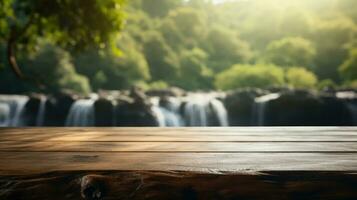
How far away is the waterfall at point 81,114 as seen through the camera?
17297mm

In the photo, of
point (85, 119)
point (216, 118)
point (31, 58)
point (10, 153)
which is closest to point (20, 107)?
point (85, 119)

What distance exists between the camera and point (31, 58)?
31375 mm

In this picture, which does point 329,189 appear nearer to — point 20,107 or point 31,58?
point 20,107

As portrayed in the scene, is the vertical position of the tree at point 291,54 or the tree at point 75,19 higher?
the tree at point 291,54

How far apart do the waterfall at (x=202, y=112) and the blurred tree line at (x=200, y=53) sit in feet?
18.2

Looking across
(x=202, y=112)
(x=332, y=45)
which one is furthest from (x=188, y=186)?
(x=332, y=45)

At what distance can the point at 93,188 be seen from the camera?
122 centimetres

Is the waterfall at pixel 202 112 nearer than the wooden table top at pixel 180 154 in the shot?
No

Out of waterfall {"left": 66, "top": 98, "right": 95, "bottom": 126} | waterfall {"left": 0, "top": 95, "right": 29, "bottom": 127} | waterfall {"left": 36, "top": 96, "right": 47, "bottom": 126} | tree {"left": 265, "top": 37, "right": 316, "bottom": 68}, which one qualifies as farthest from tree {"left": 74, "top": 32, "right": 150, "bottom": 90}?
waterfall {"left": 66, "top": 98, "right": 95, "bottom": 126}

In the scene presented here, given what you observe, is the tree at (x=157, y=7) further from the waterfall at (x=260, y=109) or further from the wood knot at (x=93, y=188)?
the wood knot at (x=93, y=188)

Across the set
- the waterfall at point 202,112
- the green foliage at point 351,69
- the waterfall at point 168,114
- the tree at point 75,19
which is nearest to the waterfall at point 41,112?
the waterfall at point 168,114

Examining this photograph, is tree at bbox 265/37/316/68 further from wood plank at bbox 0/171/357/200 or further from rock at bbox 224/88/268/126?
wood plank at bbox 0/171/357/200

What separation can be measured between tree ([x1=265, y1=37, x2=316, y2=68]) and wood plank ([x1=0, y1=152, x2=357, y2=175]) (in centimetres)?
4741

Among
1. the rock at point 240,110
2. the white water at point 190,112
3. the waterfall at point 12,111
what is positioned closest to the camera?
the white water at point 190,112
